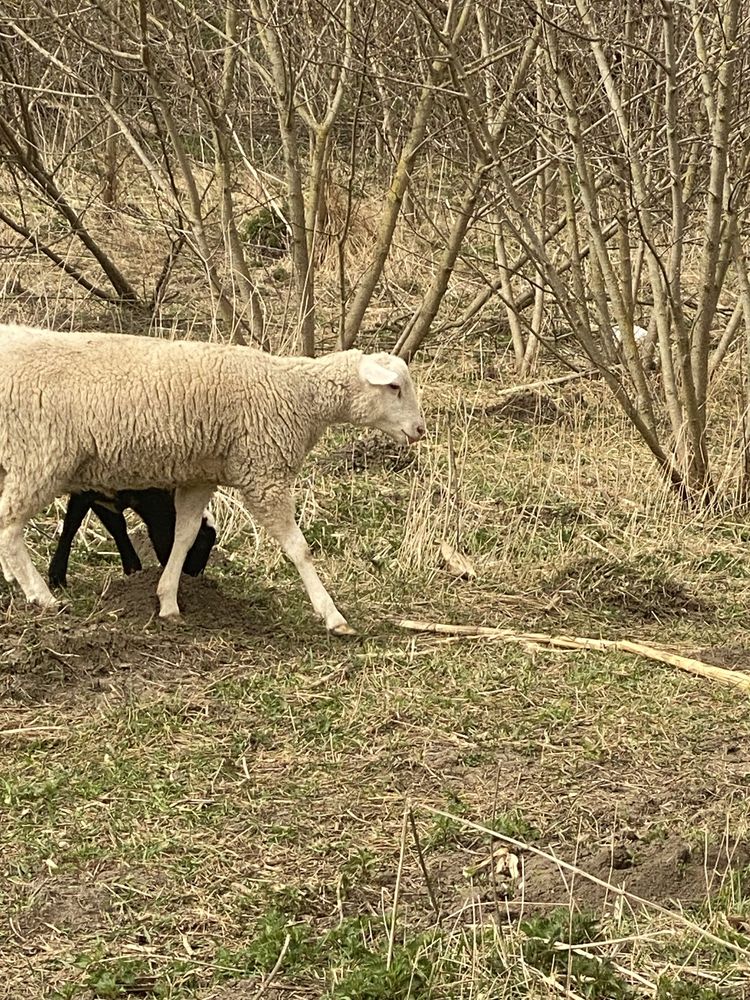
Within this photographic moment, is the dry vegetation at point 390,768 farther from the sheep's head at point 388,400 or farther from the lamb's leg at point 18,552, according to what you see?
the sheep's head at point 388,400

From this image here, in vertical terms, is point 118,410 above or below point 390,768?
above

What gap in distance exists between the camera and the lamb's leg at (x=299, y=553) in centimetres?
640

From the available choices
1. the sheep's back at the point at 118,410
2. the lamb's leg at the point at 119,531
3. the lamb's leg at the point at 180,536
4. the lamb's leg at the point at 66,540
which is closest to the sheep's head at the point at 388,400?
the sheep's back at the point at 118,410

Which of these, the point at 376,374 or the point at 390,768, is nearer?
the point at 390,768

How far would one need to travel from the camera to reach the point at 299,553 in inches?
257

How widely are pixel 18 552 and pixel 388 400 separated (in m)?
1.77

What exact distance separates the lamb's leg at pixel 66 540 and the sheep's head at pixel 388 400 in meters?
1.36

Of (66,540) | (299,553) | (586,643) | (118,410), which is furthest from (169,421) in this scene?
(586,643)

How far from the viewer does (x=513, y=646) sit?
6.39 m

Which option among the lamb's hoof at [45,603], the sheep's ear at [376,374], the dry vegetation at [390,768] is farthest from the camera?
the sheep's ear at [376,374]

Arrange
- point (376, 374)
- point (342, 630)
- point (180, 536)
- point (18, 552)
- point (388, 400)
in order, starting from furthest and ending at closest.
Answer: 1. point (388, 400)
2. point (376, 374)
3. point (180, 536)
4. point (342, 630)
5. point (18, 552)

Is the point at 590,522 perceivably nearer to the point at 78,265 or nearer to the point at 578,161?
the point at 578,161

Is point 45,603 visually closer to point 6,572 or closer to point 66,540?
point 6,572

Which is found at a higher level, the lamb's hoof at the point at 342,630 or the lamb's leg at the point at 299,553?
the lamb's leg at the point at 299,553
